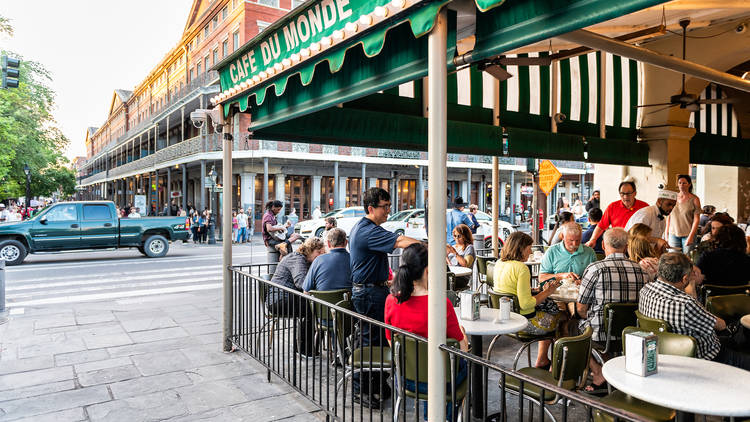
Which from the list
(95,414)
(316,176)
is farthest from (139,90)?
(95,414)

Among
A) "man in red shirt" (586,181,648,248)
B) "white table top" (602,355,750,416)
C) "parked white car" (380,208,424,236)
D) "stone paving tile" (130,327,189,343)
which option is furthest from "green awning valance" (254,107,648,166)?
"parked white car" (380,208,424,236)

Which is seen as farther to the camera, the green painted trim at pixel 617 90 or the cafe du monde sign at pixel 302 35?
the green painted trim at pixel 617 90

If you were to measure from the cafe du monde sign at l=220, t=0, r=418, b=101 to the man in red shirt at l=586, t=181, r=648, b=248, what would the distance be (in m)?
5.85

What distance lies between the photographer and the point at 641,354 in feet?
8.82

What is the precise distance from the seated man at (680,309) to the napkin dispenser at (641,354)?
93cm

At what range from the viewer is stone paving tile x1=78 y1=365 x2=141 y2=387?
4.89 m

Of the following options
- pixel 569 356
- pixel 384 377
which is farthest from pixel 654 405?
pixel 384 377

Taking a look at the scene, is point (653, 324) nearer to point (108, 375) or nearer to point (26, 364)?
point (108, 375)

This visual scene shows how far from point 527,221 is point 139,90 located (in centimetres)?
4395

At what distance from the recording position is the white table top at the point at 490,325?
368 centimetres

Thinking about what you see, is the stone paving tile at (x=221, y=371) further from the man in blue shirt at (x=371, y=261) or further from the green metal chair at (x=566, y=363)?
the green metal chair at (x=566, y=363)

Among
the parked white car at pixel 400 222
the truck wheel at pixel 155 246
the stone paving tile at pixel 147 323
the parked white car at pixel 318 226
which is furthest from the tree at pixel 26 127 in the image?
the stone paving tile at pixel 147 323

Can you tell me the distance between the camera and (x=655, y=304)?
11.7 ft

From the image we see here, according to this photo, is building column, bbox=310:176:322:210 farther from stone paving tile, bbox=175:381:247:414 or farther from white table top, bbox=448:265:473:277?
stone paving tile, bbox=175:381:247:414
